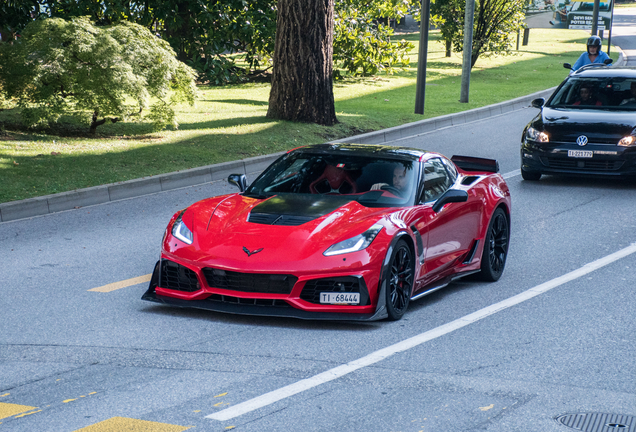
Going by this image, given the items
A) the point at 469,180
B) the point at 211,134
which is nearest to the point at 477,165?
the point at 469,180

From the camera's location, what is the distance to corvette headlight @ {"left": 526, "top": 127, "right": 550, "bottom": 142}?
41.7 feet

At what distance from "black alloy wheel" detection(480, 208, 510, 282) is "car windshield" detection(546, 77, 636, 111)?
5754mm

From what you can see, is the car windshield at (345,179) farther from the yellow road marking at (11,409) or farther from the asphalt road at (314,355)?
the yellow road marking at (11,409)

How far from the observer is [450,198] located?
6969mm

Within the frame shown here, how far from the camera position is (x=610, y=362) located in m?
5.52

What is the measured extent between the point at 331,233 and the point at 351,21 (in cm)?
1948

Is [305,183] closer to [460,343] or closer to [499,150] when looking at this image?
[460,343]

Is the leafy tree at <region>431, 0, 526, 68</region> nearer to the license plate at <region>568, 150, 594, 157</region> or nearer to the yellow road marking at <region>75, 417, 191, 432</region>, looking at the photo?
the license plate at <region>568, 150, 594, 157</region>

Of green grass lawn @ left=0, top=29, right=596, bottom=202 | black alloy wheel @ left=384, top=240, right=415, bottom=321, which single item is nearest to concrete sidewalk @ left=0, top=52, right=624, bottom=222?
green grass lawn @ left=0, top=29, right=596, bottom=202

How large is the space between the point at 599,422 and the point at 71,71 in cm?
1169

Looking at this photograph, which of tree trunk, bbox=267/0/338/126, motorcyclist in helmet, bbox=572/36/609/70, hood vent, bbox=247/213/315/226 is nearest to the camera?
hood vent, bbox=247/213/315/226

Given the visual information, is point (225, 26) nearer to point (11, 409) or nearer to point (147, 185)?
point (147, 185)

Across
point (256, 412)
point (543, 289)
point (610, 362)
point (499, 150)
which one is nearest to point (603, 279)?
point (543, 289)

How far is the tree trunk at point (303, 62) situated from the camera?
16.9 m
